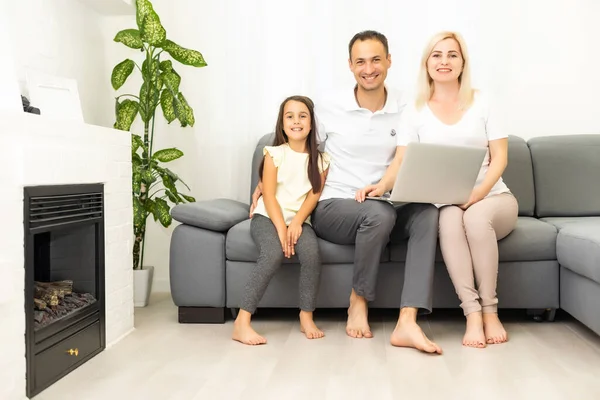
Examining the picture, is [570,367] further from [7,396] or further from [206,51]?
[206,51]

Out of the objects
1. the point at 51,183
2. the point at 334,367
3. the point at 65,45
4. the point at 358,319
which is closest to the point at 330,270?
the point at 358,319

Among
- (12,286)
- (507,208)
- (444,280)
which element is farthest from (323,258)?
(12,286)

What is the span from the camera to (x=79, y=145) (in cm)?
207

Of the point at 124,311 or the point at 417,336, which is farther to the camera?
the point at 124,311

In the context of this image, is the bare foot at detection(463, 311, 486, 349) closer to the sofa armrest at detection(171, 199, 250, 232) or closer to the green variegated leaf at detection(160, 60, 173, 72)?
the sofa armrest at detection(171, 199, 250, 232)

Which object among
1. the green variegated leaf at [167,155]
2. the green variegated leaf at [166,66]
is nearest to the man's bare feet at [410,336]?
the green variegated leaf at [167,155]

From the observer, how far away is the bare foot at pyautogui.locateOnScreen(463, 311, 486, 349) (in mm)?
2229

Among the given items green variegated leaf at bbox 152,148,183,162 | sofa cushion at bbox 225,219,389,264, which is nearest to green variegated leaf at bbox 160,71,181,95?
green variegated leaf at bbox 152,148,183,162

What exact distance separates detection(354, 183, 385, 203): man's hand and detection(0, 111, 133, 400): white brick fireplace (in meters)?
0.90

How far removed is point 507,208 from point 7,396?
70.6 inches

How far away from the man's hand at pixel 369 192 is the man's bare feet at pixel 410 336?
460mm

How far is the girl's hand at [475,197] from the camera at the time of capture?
2.39 meters

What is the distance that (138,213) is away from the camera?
2953 millimetres

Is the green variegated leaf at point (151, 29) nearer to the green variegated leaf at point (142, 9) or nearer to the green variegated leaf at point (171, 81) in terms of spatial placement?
the green variegated leaf at point (142, 9)
